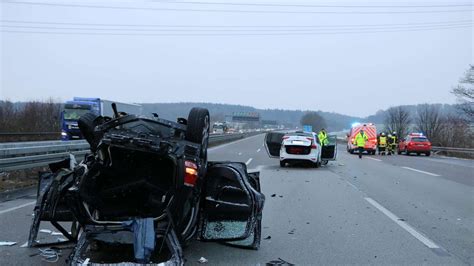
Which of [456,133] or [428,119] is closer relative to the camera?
[456,133]

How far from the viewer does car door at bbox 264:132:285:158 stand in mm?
20337

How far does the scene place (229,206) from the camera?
6.04 metres

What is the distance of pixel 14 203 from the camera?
9523mm

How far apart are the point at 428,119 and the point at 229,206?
3909 inches

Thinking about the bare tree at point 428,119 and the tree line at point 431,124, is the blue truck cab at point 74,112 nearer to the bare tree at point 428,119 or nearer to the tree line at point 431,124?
the tree line at point 431,124

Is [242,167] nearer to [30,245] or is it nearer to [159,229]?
[159,229]

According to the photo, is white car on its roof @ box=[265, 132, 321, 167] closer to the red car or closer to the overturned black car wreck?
the overturned black car wreck

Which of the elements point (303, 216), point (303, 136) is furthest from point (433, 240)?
point (303, 136)

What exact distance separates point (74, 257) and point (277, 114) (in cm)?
13679

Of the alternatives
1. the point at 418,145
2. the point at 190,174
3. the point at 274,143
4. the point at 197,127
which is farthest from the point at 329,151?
the point at 418,145

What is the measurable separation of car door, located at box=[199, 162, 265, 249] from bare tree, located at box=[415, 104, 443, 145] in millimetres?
91895

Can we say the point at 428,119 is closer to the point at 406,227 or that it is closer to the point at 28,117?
the point at 28,117

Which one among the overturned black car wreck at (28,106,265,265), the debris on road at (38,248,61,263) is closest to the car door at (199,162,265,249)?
the overturned black car wreck at (28,106,265,265)

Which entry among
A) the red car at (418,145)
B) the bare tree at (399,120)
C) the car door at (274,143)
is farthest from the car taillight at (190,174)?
the bare tree at (399,120)
